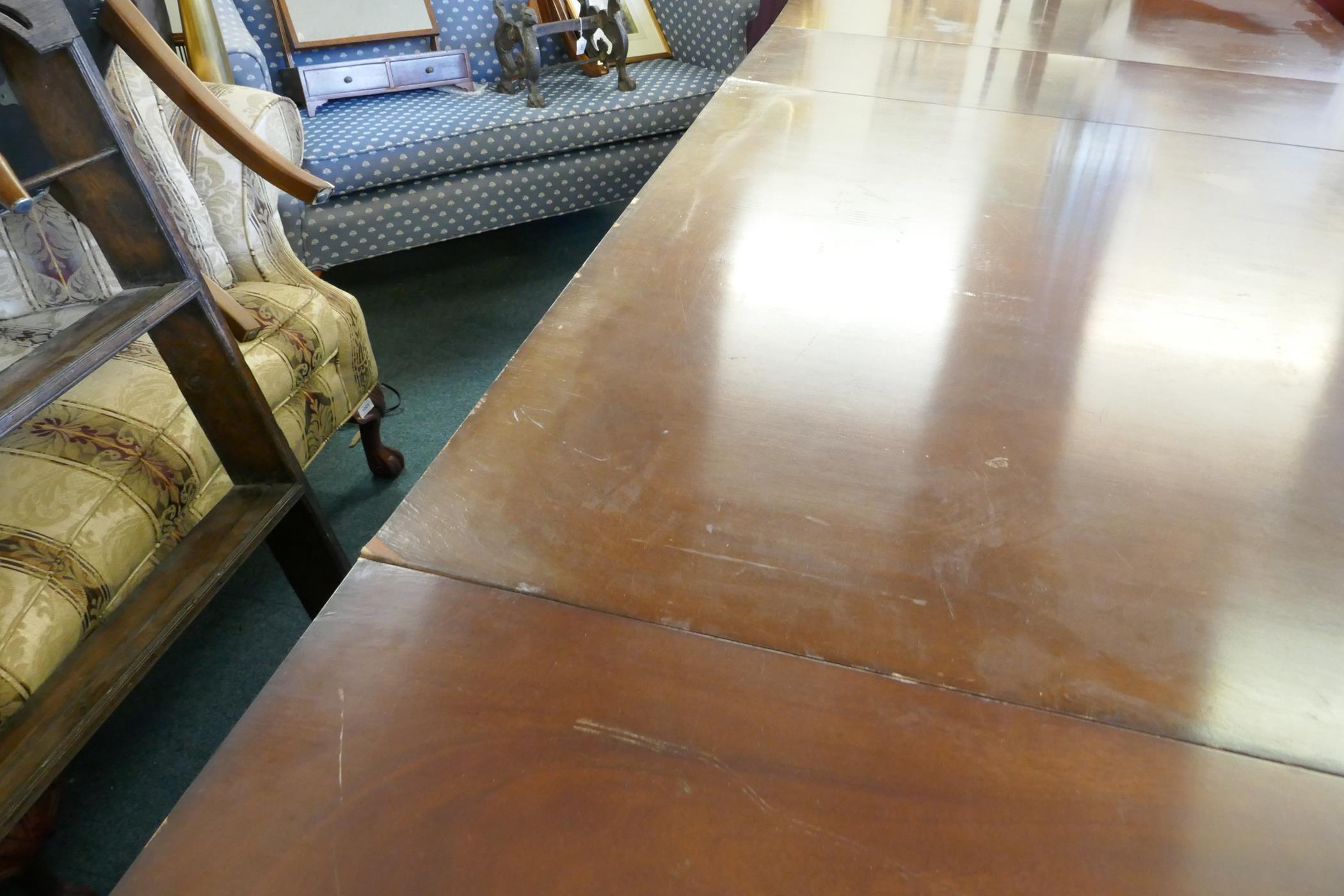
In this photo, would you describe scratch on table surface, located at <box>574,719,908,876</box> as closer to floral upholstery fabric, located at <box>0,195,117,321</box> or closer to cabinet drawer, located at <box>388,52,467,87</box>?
floral upholstery fabric, located at <box>0,195,117,321</box>

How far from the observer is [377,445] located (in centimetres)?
159

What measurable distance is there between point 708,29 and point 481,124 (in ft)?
2.53

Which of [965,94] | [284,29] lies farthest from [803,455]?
[284,29]

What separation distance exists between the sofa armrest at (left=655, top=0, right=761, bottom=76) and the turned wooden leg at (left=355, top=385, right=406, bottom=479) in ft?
4.64

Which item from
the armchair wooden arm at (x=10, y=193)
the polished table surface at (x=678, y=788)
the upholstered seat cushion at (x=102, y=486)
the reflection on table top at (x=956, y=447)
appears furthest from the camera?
the upholstered seat cushion at (x=102, y=486)

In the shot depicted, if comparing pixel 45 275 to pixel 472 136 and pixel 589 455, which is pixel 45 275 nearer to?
pixel 472 136

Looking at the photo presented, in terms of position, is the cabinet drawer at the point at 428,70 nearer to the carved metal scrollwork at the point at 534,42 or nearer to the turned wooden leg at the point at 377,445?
the carved metal scrollwork at the point at 534,42

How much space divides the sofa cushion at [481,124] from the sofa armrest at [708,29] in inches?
2.4

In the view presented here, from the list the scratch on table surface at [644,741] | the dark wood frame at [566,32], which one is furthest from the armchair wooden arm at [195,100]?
the dark wood frame at [566,32]

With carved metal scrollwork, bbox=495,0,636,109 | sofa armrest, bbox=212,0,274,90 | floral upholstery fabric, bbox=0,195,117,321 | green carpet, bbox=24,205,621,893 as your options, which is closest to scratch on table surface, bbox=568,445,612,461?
green carpet, bbox=24,205,621,893

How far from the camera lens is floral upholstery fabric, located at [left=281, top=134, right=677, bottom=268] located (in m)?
1.88

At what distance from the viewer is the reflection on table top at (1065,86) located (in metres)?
1.27

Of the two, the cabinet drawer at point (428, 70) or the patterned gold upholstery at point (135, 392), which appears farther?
the cabinet drawer at point (428, 70)

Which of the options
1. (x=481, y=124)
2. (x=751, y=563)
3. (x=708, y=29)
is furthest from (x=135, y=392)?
(x=708, y=29)
